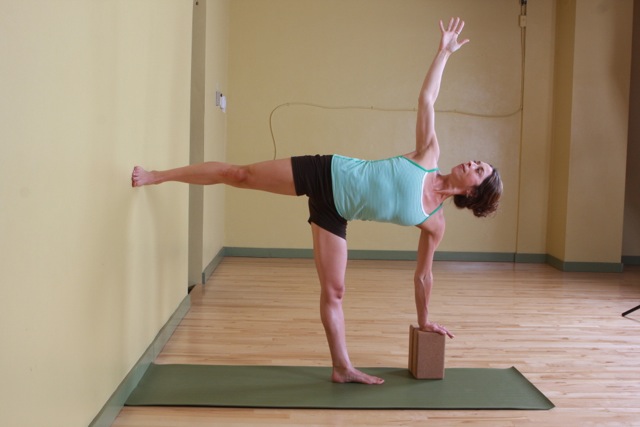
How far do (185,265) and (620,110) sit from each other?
4374 millimetres

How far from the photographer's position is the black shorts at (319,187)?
2.83 metres

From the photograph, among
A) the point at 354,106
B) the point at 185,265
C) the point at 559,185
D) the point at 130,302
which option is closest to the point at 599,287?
the point at 559,185

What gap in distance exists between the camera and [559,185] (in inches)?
260

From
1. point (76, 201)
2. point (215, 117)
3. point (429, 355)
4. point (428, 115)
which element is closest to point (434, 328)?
point (429, 355)

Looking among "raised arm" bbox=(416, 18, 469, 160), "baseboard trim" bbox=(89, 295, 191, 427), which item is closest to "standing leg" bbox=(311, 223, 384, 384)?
"raised arm" bbox=(416, 18, 469, 160)

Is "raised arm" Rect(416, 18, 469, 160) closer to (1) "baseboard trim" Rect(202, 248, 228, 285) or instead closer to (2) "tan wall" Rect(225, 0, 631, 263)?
(1) "baseboard trim" Rect(202, 248, 228, 285)

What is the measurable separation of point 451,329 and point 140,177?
83.1 inches

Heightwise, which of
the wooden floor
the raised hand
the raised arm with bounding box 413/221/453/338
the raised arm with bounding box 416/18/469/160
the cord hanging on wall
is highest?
the cord hanging on wall

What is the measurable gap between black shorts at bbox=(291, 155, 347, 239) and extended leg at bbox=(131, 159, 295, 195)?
0.13 ft

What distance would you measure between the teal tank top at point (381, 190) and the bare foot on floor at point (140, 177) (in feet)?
2.45

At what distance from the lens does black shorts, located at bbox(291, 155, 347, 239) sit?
9.29 ft

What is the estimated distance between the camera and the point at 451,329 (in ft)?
13.1

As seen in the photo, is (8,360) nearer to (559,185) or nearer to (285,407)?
(285,407)

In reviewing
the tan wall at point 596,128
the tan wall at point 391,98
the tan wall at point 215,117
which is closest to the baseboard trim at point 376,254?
the tan wall at point 391,98
